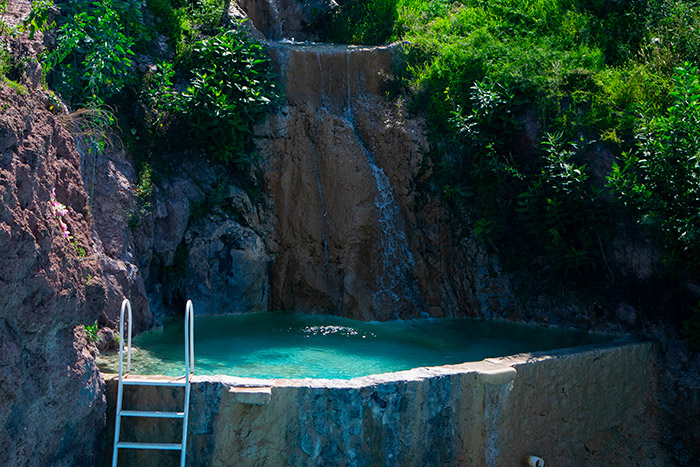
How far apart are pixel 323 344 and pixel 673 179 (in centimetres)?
450

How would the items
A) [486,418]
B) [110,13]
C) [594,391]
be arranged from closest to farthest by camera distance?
1. [486,418]
2. [594,391]
3. [110,13]

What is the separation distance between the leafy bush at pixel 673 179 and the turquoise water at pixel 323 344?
1.54 m

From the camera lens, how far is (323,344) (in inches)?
294

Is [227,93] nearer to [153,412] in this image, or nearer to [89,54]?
[89,54]

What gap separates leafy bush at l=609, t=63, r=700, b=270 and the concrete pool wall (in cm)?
147

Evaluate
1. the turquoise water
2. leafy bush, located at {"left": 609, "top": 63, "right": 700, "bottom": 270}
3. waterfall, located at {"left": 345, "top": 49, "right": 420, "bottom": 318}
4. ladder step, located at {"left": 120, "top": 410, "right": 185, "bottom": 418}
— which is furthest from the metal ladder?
leafy bush, located at {"left": 609, "top": 63, "right": 700, "bottom": 270}

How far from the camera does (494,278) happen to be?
8891 mm

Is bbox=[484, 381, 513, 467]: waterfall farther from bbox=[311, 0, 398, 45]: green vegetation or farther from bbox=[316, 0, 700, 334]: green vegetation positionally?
bbox=[311, 0, 398, 45]: green vegetation


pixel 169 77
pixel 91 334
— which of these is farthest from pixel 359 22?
pixel 91 334

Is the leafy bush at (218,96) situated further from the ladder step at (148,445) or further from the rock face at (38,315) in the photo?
the ladder step at (148,445)

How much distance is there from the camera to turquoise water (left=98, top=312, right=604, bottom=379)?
618 centimetres

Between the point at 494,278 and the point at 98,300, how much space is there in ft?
18.3

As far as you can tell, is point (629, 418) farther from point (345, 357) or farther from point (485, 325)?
point (345, 357)

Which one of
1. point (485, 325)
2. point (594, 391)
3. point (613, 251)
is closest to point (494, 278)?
point (485, 325)
